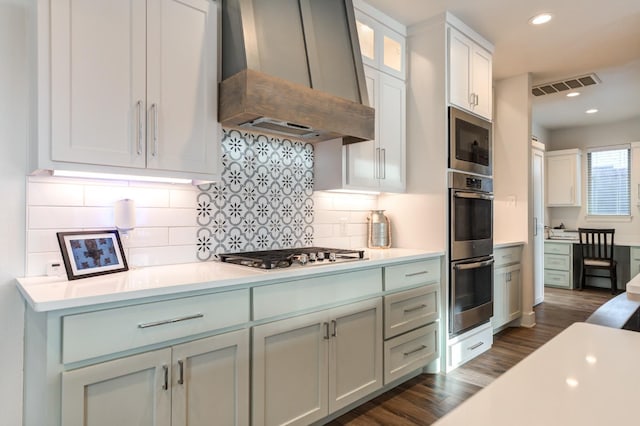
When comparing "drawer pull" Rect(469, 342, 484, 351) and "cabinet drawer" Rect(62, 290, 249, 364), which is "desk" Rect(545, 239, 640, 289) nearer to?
"drawer pull" Rect(469, 342, 484, 351)

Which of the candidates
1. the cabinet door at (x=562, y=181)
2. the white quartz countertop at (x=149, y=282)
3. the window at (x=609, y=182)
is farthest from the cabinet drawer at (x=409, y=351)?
the window at (x=609, y=182)

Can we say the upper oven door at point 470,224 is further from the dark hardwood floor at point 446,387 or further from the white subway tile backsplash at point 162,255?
the white subway tile backsplash at point 162,255

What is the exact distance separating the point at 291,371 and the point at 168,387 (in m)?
0.62

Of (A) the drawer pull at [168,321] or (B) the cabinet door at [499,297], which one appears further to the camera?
(B) the cabinet door at [499,297]

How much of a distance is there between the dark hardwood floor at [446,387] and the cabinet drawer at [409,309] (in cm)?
43

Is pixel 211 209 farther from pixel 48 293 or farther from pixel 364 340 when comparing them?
pixel 364 340

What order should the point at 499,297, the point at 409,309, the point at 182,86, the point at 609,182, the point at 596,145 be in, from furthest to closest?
the point at 596,145
the point at 609,182
the point at 499,297
the point at 409,309
the point at 182,86

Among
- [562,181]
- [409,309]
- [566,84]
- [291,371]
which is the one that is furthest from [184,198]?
[562,181]

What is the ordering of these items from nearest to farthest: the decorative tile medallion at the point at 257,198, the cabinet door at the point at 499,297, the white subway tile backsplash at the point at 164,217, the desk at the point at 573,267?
the white subway tile backsplash at the point at 164,217 → the decorative tile medallion at the point at 257,198 → the cabinet door at the point at 499,297 → the desk at the point at 573,267

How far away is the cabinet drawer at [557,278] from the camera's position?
5984mm

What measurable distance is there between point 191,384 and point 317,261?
2.84 feet

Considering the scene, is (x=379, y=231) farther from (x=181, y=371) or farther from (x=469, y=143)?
(x=181, y=371)

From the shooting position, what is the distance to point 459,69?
2.99m

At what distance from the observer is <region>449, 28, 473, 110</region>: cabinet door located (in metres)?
2.91
